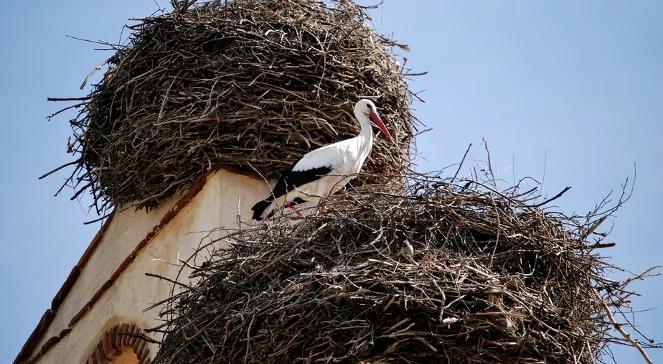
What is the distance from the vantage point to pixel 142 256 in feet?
35.0

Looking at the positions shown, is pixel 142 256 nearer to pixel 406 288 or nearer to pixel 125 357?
pixel 125 357

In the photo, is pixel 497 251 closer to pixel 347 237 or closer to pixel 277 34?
pixel 347 237

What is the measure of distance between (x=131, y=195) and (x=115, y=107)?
2.46ft

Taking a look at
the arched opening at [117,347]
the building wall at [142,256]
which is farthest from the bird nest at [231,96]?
the arched opening at [117,347]

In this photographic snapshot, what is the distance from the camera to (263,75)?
10.6 m

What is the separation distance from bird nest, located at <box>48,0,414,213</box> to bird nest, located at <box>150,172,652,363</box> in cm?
138

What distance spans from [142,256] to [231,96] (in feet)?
3.98

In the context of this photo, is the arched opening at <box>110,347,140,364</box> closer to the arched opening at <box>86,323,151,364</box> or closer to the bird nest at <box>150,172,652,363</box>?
the arched opening at <box>86,323,151,364</box>

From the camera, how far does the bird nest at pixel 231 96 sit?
34.4 feet

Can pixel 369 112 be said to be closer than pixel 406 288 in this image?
No

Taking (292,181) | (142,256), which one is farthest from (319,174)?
(142,256)

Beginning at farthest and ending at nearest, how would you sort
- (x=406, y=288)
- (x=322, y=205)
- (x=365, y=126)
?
(x=365, y=126)
(x=322, y=205)
(x=406, y=288)

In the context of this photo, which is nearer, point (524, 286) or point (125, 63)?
point (524, 286)

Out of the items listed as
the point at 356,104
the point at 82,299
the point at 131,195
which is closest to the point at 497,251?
the point at 356,104
